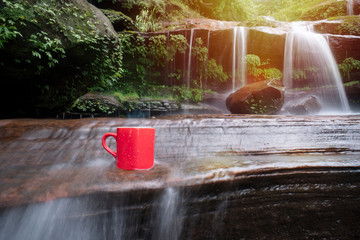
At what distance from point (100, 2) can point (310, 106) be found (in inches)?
399

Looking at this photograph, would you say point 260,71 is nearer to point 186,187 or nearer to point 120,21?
point 120,21

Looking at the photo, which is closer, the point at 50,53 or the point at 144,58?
the point at 50,53

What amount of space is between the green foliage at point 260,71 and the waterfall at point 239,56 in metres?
0.27

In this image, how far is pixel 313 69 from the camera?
816cm

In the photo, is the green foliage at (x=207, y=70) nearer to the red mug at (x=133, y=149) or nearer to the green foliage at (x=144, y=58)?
the green foliage at (x=144, y=58)

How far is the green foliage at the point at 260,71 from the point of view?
27.1ft

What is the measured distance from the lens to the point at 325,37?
743cm

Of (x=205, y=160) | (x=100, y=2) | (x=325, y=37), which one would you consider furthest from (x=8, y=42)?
(x=325, y=37)

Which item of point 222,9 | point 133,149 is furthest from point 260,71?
point 133,149

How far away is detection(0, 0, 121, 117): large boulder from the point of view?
7.38 ft

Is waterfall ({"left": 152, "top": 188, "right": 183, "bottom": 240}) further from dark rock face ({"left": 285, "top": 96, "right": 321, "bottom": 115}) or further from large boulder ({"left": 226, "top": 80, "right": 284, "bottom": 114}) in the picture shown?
dark rock face ({"left": 285, "top": 96, "right": 321, "bottom": 115})

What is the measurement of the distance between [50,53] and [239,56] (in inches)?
295

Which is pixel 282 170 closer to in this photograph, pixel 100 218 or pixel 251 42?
pixel 100 218

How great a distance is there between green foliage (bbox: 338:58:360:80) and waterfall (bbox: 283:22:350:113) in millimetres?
178
